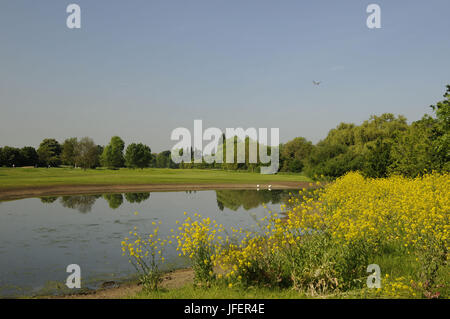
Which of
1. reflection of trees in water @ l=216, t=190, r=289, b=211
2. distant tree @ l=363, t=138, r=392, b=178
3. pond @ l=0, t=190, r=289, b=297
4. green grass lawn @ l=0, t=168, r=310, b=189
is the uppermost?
distant tree @ l=363, t=138, r=392, b=178

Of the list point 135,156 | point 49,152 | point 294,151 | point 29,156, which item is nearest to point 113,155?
point 135,156

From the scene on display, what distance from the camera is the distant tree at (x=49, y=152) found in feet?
322

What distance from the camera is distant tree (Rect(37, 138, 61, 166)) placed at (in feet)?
322

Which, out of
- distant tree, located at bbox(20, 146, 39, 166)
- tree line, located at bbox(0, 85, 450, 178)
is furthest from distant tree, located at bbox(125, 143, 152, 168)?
distant tree, located at bbox(20, 146, 39, 166)

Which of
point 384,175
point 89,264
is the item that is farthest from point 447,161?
point 89,264

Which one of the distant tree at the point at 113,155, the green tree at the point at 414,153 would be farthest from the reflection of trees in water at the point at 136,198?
the distant tree at the point at 113,155

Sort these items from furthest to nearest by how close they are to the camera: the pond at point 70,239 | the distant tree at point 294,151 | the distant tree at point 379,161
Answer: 1. the distant tree at point 294,151
2. the distant tree at point 379,161
3. the pond at point 70,239

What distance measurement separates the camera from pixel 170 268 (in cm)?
1322

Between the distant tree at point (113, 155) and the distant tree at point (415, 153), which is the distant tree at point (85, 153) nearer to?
the distant tree at point (113, 155)

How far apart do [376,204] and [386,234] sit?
1860 mm

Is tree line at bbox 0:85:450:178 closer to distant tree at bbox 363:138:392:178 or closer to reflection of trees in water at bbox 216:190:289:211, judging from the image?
distant tree at bbox 363:138:392:178

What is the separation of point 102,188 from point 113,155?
54097 mm

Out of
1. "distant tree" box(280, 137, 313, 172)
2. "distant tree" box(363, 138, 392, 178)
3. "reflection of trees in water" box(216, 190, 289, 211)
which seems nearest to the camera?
"distant tree" box(363, 138, 392, 178)

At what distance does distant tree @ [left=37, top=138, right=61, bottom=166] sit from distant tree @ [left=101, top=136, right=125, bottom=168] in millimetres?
15599
